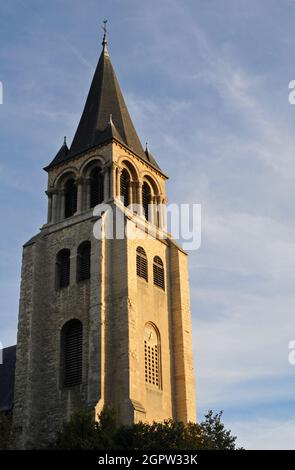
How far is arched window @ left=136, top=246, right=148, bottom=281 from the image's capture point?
34406 mm

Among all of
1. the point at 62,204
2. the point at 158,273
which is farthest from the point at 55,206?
the point at 158,273

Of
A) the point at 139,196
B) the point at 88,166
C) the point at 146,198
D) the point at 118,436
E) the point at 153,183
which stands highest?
the point at 88,166

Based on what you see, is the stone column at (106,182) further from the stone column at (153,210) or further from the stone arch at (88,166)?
the stone column at (153,210)

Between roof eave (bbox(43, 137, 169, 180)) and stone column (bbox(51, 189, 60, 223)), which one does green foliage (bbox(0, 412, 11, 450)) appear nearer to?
stone column (bbox(51, 189, 60, 223))

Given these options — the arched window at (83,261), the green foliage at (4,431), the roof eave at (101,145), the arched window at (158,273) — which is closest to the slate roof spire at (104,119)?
the roof eave at (101,145)

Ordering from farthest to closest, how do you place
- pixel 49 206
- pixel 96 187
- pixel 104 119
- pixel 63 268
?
pixel 104 119
pixel 49 206
pixel 96 187
pixel 63 268

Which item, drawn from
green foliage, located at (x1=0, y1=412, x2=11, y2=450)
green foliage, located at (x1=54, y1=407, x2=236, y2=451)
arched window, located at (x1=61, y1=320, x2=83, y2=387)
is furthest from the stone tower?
green foliage, located at (x1=54, y1=407, x2=236, y2=451)

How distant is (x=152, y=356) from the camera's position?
32.7 m

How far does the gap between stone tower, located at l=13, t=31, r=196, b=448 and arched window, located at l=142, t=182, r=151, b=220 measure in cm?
11

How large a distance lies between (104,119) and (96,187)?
5.15 m

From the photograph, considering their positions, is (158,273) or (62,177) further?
(62,177)

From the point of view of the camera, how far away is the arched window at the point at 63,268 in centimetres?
3472

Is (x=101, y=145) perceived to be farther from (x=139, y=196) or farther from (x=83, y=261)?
(x=83, y=261)
